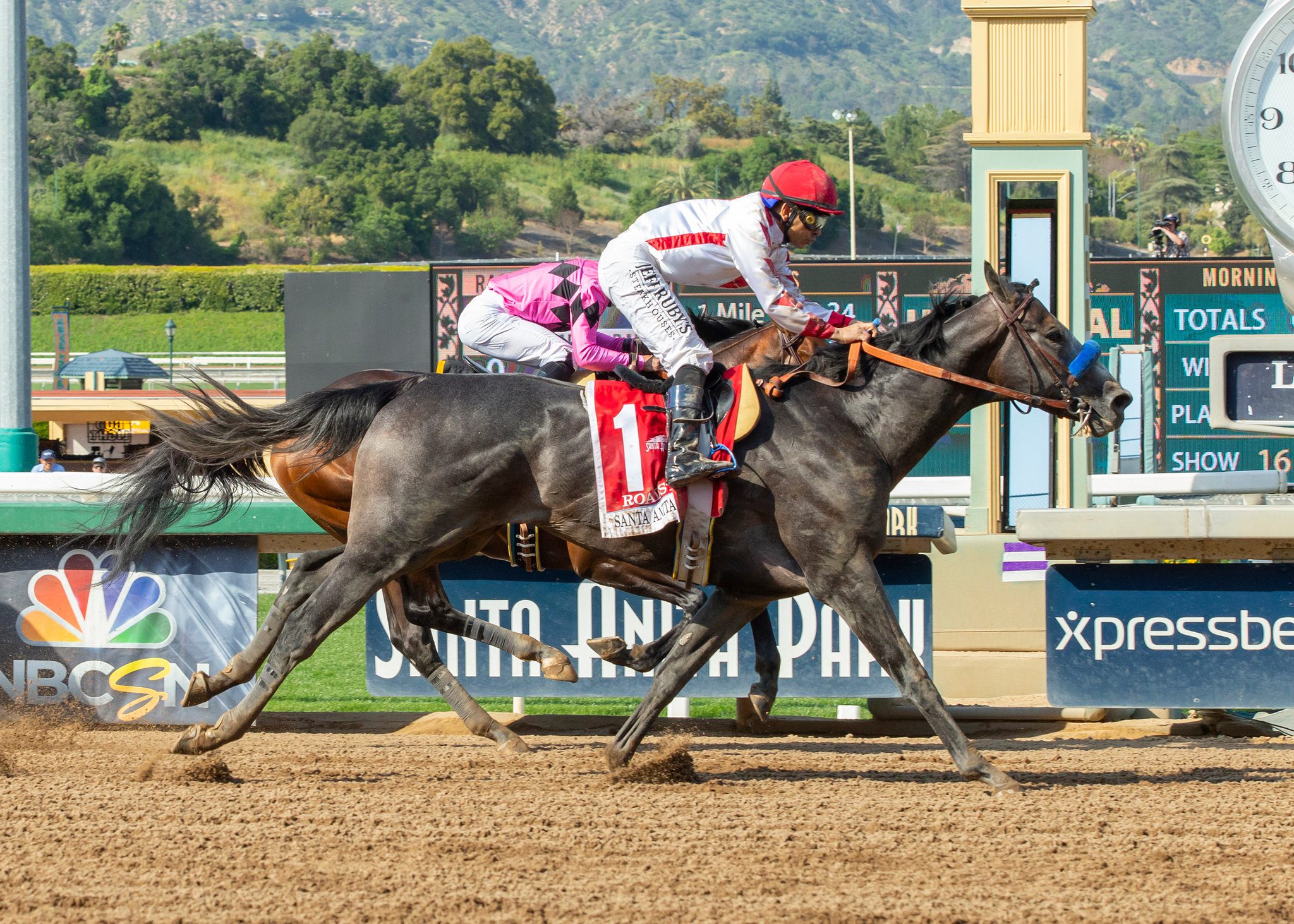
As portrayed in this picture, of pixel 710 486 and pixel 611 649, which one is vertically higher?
pixel 710 486

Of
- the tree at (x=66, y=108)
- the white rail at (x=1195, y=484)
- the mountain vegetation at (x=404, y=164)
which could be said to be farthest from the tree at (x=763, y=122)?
the white rail at (x=1195, y=484)

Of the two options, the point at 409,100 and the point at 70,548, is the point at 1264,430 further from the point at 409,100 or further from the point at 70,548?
the point at 409,100

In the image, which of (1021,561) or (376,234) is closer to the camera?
(1021,561)

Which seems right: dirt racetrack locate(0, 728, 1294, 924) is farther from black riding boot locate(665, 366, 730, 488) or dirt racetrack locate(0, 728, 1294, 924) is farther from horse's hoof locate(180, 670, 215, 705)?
black riding boot locate(665, 366, 730, 488)

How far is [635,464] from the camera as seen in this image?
16.4 feet

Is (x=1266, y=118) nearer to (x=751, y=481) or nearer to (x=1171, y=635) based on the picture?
(x=1171, y=635)

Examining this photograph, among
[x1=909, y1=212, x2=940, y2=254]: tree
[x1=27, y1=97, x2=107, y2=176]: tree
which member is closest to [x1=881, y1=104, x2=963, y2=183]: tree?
[x1=909, y1=212, x2=940, y2=254]: tree

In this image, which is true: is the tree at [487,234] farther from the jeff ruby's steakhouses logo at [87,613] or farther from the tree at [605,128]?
the jeff ruby's steakhouses logo at [87,613]

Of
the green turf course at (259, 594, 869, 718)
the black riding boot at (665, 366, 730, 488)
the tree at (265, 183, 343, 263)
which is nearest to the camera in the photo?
the black riding boot at (665, 366, 730, 488)

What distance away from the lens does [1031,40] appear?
8.58 m

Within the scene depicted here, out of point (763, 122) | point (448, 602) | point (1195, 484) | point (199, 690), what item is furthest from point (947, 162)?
point (199, 690)

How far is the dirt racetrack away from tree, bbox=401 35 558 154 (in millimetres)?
107570

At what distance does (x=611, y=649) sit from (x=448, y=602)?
2.82 ft

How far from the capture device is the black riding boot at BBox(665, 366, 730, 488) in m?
4.91
